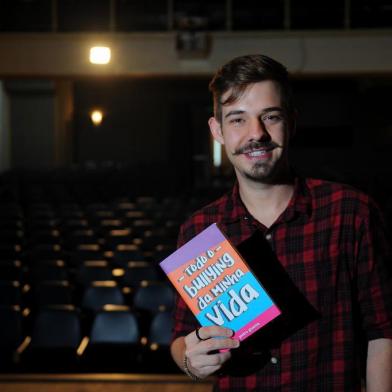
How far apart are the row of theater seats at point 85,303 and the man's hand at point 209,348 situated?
3105 millimetres

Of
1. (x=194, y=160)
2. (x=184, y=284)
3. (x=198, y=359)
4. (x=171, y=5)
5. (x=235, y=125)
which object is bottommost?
(x=194, y=160)

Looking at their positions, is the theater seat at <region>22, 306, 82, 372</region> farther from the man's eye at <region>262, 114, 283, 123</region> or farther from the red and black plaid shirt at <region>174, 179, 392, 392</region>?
the man's eye at <region>262, 114, 283, 123</region>

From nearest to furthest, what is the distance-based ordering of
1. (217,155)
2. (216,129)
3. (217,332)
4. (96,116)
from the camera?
(217,332) < (216,129) < (217,155) < (96,116)

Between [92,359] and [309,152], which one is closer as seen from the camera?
[92,359]

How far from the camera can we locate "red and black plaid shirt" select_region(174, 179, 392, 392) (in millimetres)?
1320

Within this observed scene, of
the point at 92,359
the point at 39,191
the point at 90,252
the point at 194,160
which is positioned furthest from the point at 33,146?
the point at 92,359

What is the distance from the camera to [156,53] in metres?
10.1

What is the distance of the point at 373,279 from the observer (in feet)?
4.32

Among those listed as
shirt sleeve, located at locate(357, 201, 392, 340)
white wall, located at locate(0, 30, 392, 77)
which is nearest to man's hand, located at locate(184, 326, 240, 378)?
shirt sleeve, located at locate(357, 201, 392, 340)

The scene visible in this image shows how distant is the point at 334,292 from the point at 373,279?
0.08 meters

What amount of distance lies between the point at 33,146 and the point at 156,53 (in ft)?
23.5

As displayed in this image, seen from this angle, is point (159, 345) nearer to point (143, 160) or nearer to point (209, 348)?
point (209, 348)

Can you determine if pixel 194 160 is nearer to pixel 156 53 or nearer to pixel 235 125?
pixel 156 53

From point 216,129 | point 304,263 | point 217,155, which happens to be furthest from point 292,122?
point 217,155
